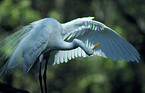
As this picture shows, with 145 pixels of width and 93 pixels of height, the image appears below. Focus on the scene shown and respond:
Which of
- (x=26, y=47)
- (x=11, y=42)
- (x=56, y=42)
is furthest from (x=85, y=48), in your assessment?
(x=11, y=42)

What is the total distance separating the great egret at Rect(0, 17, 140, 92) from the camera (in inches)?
145

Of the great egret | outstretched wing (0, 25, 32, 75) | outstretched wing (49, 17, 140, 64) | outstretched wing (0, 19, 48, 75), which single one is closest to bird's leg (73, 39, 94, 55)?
the great egret

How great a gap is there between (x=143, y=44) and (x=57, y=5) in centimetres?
365

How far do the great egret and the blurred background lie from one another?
2648 mm

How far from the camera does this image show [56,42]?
3.91 meters

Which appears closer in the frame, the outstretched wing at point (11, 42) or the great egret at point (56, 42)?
the great egret at point (56, 42)

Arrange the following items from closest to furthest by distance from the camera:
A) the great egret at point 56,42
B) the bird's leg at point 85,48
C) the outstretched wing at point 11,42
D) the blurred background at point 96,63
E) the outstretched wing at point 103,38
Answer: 1. the bird's leg at point 85,48
2. the great egret at point 56,42
3. the outstretched wing at point 11,42
4. the outstretched wing at point 103,38
5. the blurred background at point 96,63

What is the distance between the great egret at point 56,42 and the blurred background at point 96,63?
8.69ft

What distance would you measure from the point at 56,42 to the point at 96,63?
4408 millimetres

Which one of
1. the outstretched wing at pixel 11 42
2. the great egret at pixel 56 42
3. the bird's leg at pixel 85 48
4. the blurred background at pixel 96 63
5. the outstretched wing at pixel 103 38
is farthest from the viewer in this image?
the blurred background at pixel 96 63

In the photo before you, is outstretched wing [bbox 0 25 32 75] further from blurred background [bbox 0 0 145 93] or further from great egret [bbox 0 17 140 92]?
blurred background [bbox 0 0 145 93]

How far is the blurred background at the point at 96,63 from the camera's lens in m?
7.45

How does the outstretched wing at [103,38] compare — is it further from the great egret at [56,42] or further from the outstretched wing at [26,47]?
the outstretched wing at [26,47]

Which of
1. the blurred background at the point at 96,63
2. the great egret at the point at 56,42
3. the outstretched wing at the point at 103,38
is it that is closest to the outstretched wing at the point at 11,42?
the great egret at the point at 56,42
